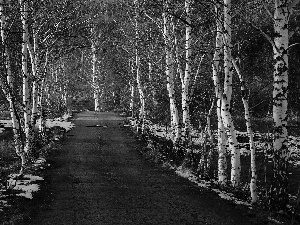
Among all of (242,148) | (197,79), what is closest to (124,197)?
(242,148)

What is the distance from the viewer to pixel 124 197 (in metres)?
8.55

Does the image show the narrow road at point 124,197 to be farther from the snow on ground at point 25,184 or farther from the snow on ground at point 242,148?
the snow on ground at point 25,184

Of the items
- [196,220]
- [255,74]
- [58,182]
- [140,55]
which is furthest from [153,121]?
[196,220]

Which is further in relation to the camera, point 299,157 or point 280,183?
point 299,157

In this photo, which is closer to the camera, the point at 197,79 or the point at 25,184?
the point at 25,184

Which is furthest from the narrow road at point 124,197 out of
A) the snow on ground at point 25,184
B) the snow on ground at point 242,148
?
the snow on ground at point 25,184

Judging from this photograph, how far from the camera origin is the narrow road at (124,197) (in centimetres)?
708

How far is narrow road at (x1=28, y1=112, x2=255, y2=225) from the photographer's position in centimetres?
Answer: 708

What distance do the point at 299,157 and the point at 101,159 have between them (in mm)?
9892

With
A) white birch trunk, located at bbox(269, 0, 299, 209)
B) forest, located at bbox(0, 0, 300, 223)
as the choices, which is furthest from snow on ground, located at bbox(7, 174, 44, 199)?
white birch trunk, located at bbox(269, 0, 299, 209)

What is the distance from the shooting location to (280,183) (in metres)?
6.95

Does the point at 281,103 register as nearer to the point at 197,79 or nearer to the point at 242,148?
the point at 242,148

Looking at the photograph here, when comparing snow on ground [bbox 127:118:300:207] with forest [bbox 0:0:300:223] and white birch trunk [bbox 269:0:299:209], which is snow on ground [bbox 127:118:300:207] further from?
white birch trunk [bbox 269:0:299:209]

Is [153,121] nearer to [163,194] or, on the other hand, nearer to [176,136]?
[176,136]
